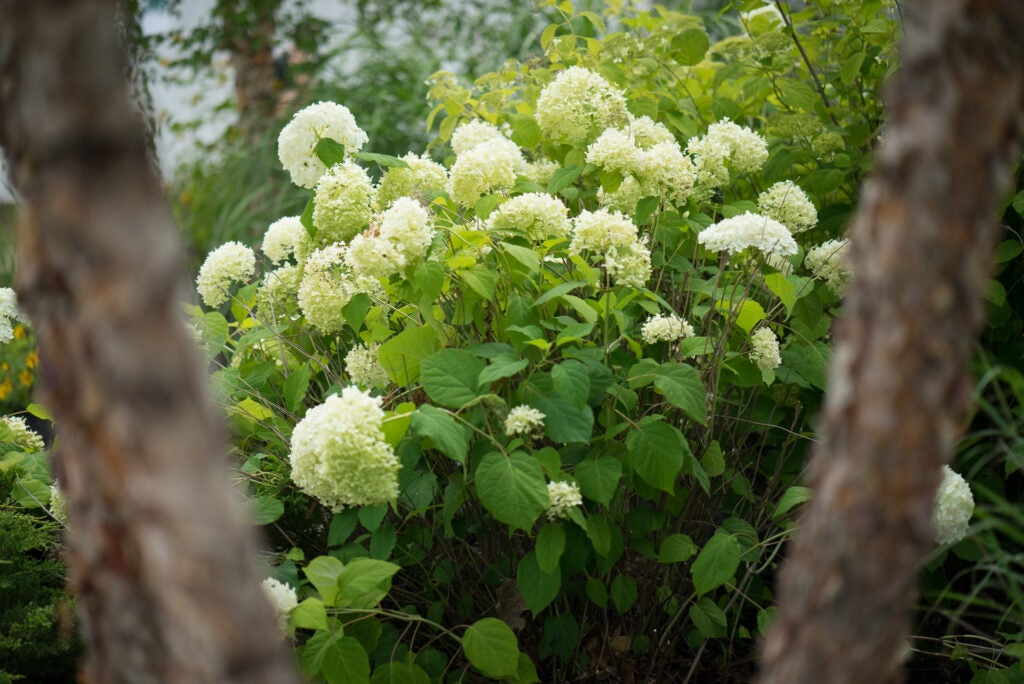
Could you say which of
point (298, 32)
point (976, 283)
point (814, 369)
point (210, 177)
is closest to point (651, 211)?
point (814, 369)

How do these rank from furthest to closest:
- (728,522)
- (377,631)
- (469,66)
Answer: (469,66) → (728,522) → (377,631)

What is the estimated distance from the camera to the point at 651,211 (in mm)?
2486

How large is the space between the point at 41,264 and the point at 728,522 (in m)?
1.77

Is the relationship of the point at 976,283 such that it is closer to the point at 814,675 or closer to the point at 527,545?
the point at 814,675

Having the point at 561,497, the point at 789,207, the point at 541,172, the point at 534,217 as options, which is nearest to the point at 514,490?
the point at 561,497

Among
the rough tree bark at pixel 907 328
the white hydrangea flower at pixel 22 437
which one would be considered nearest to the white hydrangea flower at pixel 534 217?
the rough tree bark at pixel 907 328

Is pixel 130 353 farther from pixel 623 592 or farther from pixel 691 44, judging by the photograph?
pixel 691 44

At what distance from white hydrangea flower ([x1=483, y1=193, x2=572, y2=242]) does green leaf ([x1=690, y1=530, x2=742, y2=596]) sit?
2.69ft

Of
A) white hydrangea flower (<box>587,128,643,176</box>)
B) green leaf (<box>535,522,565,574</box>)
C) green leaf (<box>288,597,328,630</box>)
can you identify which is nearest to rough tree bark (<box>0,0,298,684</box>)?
green leaf (<box>288,597,328,630</box>)

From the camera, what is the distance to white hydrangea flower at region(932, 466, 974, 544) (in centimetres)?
197

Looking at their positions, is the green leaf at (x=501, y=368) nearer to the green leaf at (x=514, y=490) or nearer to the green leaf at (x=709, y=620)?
the green leaf at (x=514, y=490)

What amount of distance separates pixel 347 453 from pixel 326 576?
0.27 m

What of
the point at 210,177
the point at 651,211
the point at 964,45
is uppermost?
the point at 964,45

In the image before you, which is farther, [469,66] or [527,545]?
[469,66]
